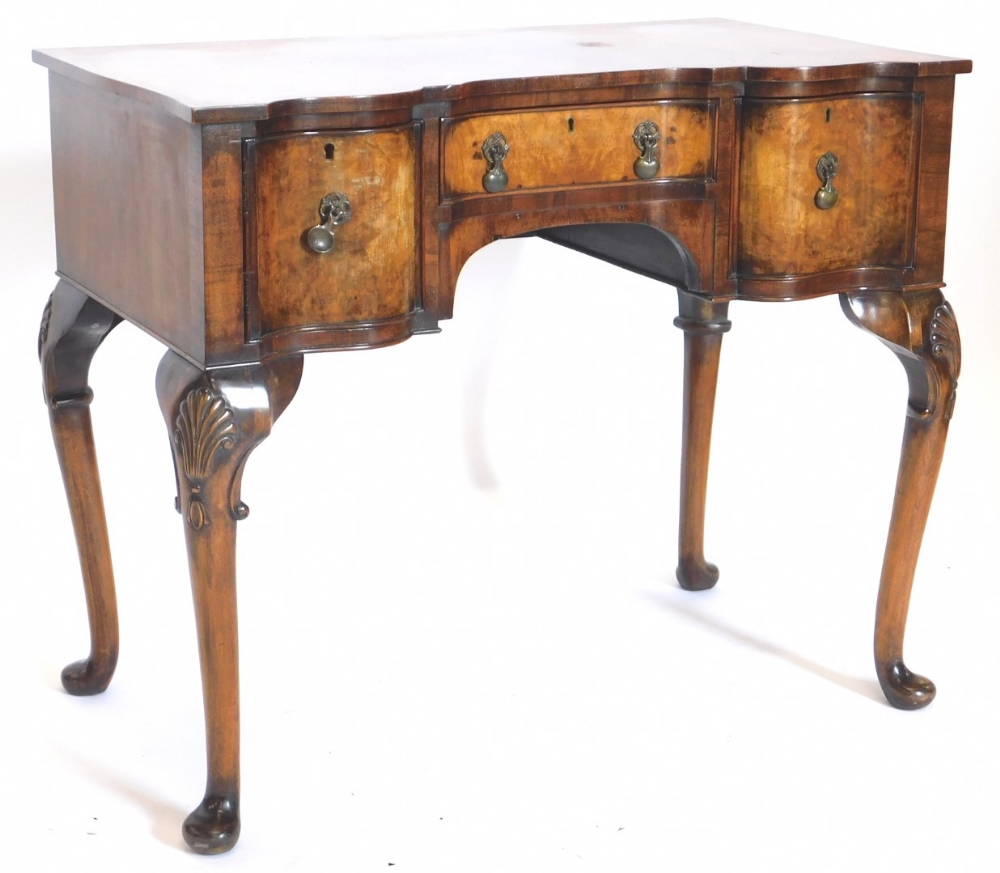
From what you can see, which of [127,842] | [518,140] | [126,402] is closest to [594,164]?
[518,140]

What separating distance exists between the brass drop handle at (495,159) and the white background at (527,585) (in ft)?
0.89

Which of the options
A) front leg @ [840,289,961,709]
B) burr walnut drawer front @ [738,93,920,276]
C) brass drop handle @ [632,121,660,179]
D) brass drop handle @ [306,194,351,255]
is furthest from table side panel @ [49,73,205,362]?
front leg @ [840,289,961,709]

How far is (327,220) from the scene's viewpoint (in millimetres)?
2160

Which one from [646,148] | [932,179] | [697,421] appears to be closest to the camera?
[646,148]

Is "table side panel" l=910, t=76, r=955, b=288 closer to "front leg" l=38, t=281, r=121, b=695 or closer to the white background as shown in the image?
the white background

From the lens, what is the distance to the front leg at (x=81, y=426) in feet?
8.48

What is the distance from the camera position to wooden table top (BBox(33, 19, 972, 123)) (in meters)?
2.15

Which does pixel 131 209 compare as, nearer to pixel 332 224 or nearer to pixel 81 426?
pixel 332 224

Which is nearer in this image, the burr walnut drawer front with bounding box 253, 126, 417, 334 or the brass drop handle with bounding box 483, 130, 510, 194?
the burr walnut drawer front with bounding box 253, 126, 417, 334

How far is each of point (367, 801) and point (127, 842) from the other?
336mm

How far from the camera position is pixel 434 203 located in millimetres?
2268

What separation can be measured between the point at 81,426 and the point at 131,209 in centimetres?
47

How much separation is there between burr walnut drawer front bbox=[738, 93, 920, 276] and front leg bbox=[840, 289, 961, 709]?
0.34 ft

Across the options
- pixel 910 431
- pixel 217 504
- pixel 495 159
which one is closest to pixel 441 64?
pixel 495 159
